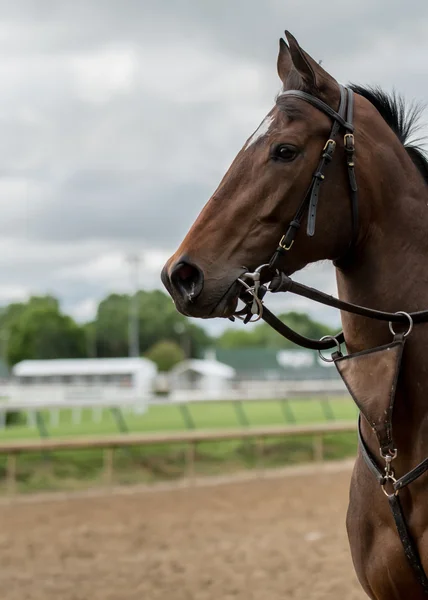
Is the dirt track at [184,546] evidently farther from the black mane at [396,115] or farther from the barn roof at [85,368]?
the barn roof at [85,368]

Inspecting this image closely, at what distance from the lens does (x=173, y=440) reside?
13.3 metres

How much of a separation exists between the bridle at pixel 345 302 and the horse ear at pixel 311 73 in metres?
0.03

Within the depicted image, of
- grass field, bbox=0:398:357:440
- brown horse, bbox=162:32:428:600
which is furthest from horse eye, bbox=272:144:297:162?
grass field, bbox=0:398:357:440

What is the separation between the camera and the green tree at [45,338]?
223 ft

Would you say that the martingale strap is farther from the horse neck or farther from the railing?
the railing

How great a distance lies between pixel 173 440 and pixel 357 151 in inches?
437

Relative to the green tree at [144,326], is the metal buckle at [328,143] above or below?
above

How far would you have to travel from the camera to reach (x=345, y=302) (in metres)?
2.71

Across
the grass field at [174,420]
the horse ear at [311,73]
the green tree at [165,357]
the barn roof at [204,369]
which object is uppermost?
the horse ear at [311,73]

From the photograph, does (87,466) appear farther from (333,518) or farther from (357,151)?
(357,151)

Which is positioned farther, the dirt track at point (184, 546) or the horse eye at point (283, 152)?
the dirt track at point (184, 546)

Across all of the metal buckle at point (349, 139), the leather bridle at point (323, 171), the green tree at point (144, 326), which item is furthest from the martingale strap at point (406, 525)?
the green tree at point (144, 326)

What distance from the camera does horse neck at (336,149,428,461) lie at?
2.73m

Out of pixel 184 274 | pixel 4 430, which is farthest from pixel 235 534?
pixel 4 430
